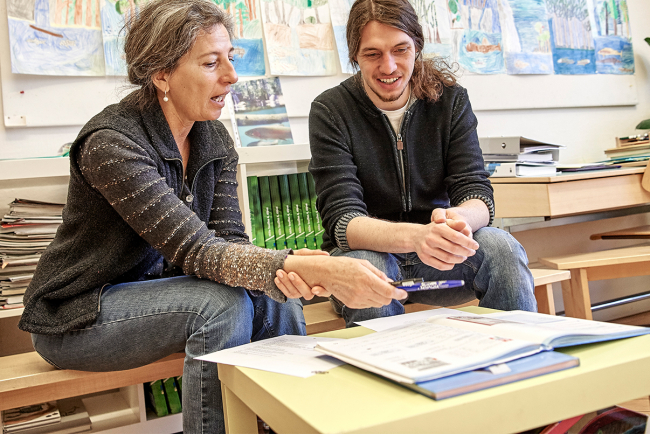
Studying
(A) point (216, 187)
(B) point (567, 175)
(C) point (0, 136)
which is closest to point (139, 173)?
(A) point (216, 187)

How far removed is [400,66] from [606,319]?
182cm

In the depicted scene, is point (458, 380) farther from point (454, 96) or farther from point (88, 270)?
point (454, 96)

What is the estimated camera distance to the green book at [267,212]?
1796 millimetres

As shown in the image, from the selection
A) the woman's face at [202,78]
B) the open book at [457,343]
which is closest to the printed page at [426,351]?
the open book at [457,343]

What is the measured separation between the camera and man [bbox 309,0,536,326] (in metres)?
1.36

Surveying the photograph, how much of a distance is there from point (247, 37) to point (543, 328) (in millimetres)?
1537

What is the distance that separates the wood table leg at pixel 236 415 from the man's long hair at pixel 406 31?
96cm

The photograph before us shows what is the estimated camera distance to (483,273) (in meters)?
1.30

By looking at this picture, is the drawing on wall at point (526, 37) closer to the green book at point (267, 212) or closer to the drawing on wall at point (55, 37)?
the green book at point (267, 212)

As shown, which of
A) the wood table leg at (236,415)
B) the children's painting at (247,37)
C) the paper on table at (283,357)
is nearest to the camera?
the paper on table at (283,357)

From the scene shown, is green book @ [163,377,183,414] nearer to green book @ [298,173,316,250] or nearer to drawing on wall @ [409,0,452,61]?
green book @ [298,173,316,250]

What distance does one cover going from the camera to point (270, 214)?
1813 mm

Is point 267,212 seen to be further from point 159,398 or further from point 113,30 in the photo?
point 113,30

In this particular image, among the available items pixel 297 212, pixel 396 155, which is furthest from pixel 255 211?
pixel 396 155
